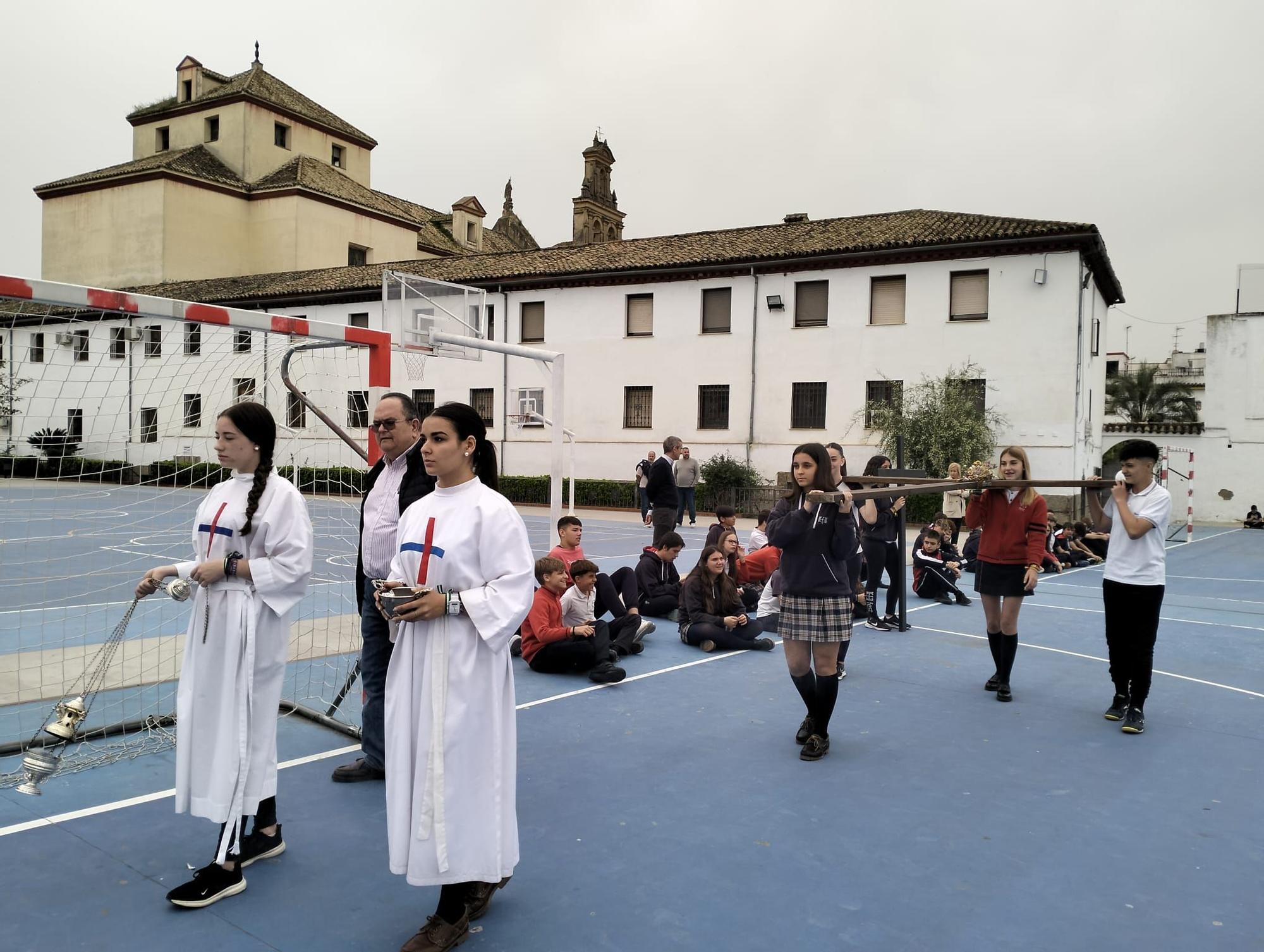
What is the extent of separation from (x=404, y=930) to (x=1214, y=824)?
12.6ft

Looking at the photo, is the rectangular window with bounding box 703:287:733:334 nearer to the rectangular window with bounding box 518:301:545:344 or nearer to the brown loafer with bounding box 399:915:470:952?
the rectangular window with bounding box 518:301:545:344

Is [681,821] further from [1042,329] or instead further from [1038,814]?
[1042,329]

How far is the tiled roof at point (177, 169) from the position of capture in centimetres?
4306

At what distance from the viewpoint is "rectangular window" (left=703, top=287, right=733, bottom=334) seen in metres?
30.1

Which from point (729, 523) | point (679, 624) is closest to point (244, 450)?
point (679, 624)

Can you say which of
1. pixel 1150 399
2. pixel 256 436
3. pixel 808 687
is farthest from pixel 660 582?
pixel 1150 399

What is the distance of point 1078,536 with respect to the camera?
17844 millimetres

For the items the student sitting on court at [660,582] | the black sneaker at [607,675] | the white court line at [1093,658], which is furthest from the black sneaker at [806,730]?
the student sitting on court at [660,582]

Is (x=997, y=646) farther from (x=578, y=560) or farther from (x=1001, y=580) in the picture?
(x=578, y=560)

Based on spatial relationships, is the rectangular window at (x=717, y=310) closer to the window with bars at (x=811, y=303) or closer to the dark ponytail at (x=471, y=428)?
the window with bars at (x=811, y=303)

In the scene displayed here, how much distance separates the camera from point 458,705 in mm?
3297

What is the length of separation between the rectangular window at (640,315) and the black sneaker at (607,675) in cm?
2475

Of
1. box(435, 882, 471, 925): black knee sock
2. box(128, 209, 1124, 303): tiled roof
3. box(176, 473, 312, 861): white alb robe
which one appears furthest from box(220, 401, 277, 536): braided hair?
box(128, 209, 1124, 303): tiled roof

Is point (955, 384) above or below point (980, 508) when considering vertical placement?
above
